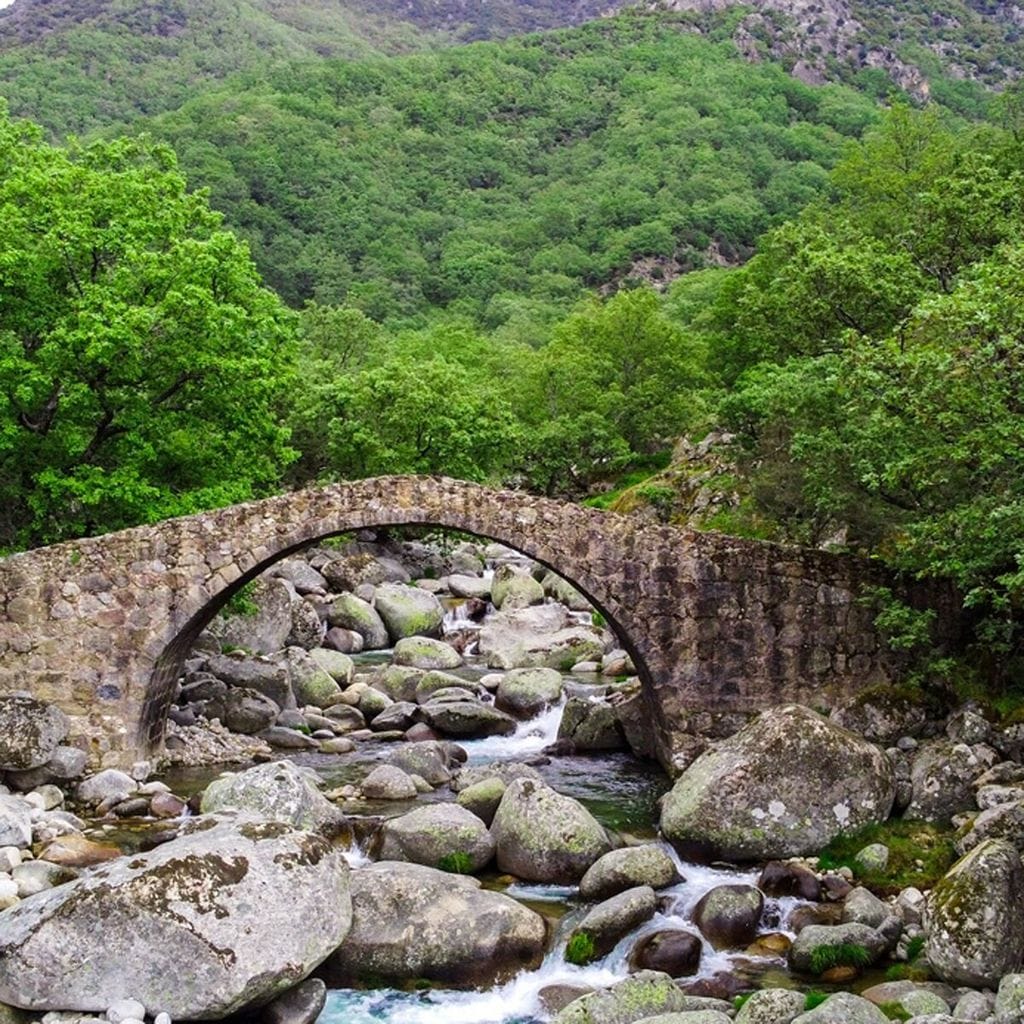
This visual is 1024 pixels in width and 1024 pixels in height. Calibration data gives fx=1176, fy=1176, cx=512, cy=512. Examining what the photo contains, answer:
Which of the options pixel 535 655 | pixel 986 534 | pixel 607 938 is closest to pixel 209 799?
pixel 607 938

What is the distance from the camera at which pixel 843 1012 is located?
10328 millimetres

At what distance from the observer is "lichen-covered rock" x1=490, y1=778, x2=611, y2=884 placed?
1488cm

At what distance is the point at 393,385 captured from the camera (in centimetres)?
4012

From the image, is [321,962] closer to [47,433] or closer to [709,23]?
[47,433]

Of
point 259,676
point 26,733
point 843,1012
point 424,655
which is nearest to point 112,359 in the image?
point 26,733

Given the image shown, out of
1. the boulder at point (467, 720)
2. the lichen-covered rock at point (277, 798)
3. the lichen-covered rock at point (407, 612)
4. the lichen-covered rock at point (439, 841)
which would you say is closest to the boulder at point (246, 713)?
the boulder at point (467, 720)

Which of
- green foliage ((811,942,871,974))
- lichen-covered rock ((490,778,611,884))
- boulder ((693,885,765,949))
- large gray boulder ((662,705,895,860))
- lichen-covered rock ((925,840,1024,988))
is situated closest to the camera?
lichen-covered rock ((925,840,1024,988))

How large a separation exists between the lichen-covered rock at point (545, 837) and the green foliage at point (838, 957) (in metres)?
3.50

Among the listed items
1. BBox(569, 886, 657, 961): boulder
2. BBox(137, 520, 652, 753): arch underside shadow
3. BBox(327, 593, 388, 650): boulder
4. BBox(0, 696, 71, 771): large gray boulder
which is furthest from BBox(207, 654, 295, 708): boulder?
BBox(569, 886, 657, 961): boulder

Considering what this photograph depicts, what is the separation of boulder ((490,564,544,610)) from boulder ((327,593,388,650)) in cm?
505

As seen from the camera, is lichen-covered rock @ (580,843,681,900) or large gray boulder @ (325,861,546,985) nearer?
large gray boulder @ (325,861,546,985)

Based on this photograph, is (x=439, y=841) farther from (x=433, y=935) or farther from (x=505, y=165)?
(x=505, y=165)

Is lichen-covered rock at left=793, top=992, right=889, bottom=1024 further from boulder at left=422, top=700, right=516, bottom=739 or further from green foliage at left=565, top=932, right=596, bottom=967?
boulder at left=422, top=700, right=516, bottom=739

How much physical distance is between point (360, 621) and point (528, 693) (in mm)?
7979
